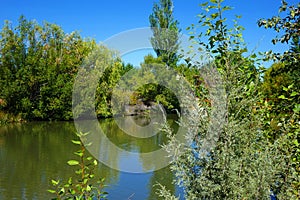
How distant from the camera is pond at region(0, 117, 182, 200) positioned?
6.41 metres

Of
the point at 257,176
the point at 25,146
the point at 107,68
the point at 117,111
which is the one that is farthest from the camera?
the point at 117,111

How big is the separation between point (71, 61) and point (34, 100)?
9.63 feet

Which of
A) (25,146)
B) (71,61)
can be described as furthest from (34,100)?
(25,146)

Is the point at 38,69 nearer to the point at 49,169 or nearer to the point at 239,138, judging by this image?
the point at 49,169

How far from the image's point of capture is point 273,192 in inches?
86.7

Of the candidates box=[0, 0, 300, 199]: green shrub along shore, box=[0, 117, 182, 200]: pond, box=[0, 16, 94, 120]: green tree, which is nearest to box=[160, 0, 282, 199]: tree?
box=[0, 0, 300, 199]: green shrub along shore

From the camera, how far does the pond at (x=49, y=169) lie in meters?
6.41

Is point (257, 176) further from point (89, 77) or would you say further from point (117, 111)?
point (117, 111)

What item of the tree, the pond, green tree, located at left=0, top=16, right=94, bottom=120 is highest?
green tree, located at left=0, top=16, right=94, bottom=120

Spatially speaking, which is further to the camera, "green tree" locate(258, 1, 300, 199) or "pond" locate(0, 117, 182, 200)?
"pond" locate(0, 117, 182, 200)

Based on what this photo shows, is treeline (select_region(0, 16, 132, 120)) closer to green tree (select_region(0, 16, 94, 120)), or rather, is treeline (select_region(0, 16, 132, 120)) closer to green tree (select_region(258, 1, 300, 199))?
green tree (select_region(0, 16, 94, 120))

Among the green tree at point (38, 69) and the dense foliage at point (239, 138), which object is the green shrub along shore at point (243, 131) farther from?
the green tree at point (38, 69)

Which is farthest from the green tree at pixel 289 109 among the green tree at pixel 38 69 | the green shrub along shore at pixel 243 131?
the green tree at pixel 38 69

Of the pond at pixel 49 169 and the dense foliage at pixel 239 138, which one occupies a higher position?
the dense foliage at pixel 239 138
